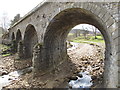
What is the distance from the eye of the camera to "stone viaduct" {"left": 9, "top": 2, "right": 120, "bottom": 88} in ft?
12.4

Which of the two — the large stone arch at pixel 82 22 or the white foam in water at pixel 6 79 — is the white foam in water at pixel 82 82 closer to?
the large stone arch at pixel 82 22

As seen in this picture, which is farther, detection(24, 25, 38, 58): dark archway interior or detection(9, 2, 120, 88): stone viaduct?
detection(24, 25, 38, 58): dark archway interior

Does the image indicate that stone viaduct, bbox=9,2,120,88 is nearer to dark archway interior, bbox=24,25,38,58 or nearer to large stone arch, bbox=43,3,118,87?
large stone arch, bbox=43,3,118,87

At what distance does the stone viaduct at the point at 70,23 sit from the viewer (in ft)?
12.4

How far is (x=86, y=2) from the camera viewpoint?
15.6 ft

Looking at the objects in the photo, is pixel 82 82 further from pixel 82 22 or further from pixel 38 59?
pixel 82 22

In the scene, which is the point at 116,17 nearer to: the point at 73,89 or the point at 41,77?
the point at 73,89

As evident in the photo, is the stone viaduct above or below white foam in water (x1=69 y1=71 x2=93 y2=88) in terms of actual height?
above

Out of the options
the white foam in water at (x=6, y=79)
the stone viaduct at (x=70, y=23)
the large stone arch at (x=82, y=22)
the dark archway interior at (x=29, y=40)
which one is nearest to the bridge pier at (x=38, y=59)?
the stone viaduct at (x=70, y=23)

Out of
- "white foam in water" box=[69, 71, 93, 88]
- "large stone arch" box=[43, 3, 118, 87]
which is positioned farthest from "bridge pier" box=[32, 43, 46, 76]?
"white foam in water" box=[69, 71, 93, 88]

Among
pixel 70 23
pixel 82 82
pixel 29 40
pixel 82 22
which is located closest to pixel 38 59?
pixel 82 82

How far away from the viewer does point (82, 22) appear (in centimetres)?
848

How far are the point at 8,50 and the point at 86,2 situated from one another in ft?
57.3

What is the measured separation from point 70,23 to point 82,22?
1066mm
